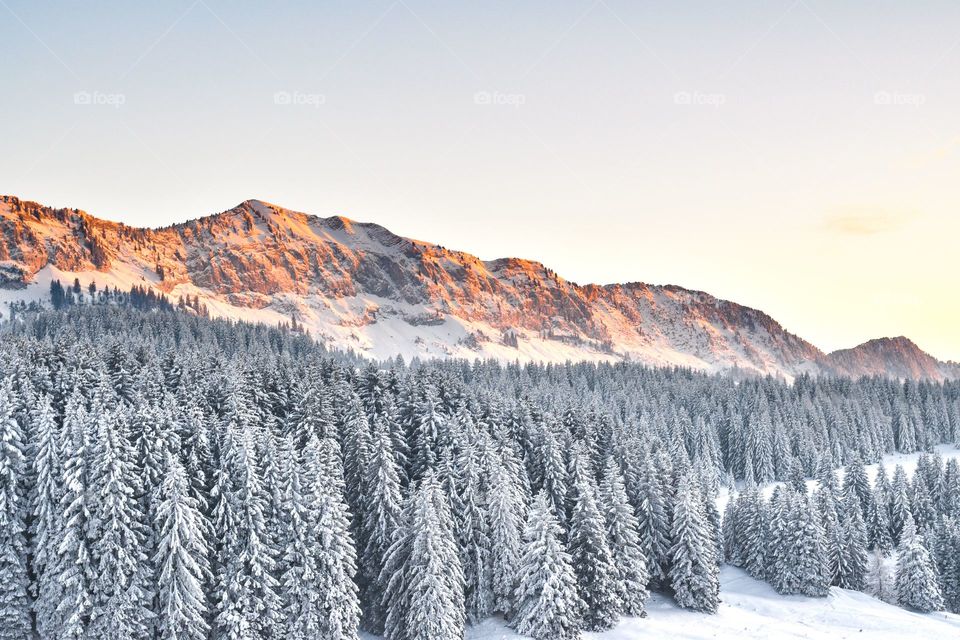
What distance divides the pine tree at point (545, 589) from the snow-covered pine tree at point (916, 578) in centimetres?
3751

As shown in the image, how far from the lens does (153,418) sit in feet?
171

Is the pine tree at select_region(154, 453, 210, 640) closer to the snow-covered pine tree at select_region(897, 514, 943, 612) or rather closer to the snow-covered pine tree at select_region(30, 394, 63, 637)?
the snow-covered pine tree at select_region(30, 394, 63, 637)

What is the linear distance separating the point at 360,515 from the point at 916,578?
5543 cm

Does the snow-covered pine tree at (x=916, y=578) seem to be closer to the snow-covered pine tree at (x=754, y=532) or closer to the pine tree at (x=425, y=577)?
the snow-covered pine tree at (x=754, y=532)

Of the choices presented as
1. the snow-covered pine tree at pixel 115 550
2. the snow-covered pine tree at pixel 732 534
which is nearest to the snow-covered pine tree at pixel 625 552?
the snow-covered pine tree at pixel 732 534

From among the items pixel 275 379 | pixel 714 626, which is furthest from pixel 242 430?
pixel 714 626

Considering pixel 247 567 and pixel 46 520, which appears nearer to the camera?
pixel 46 520

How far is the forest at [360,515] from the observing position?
46.0m

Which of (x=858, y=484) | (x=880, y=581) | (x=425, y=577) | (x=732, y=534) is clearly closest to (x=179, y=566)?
(x=425, y=577)

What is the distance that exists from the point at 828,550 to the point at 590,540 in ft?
101

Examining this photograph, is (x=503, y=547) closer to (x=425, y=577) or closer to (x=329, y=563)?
(x=425, y=577)

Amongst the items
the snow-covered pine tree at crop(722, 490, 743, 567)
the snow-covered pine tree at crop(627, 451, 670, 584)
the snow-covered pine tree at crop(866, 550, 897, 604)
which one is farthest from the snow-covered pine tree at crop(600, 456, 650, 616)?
the snow-covered pine tree at crop(866, 550, 897, 604)

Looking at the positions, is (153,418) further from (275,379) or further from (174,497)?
(275,379)

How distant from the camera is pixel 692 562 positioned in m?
63.0
